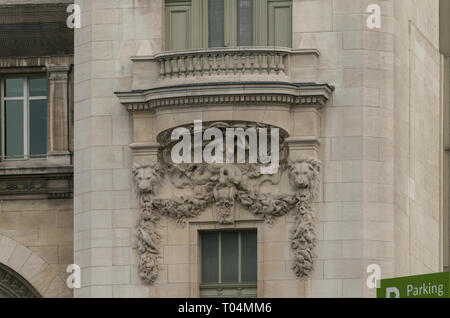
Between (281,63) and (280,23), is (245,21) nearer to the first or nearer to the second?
(280,23)

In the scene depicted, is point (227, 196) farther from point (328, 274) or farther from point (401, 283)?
point (401, 283)

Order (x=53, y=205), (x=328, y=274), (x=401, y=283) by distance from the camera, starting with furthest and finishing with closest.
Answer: (x=53, y=205), (x=328, y=274), (x=401, y=283)

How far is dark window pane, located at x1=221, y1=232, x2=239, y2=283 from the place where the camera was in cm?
5600

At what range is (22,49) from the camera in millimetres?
60250

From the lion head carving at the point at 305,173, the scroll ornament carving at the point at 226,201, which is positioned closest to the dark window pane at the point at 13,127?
the scroll ornament carving at the point at 226,201

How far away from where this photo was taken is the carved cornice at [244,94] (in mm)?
55062

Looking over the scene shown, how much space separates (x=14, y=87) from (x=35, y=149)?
170 centimetres

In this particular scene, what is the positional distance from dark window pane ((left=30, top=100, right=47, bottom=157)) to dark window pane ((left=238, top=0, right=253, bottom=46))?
21.8ft

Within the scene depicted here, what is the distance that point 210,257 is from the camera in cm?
5609

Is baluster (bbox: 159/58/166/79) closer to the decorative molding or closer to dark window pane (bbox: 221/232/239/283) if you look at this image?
dark window pane (bbox: 221/232/239/283)

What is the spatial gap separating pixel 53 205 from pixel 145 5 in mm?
6124

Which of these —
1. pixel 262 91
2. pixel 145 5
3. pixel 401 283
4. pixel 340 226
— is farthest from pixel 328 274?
pixel 401 283

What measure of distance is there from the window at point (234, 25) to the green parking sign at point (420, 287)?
13.7 m

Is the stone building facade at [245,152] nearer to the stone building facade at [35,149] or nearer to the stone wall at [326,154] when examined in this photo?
the stone wall at [326,154]
